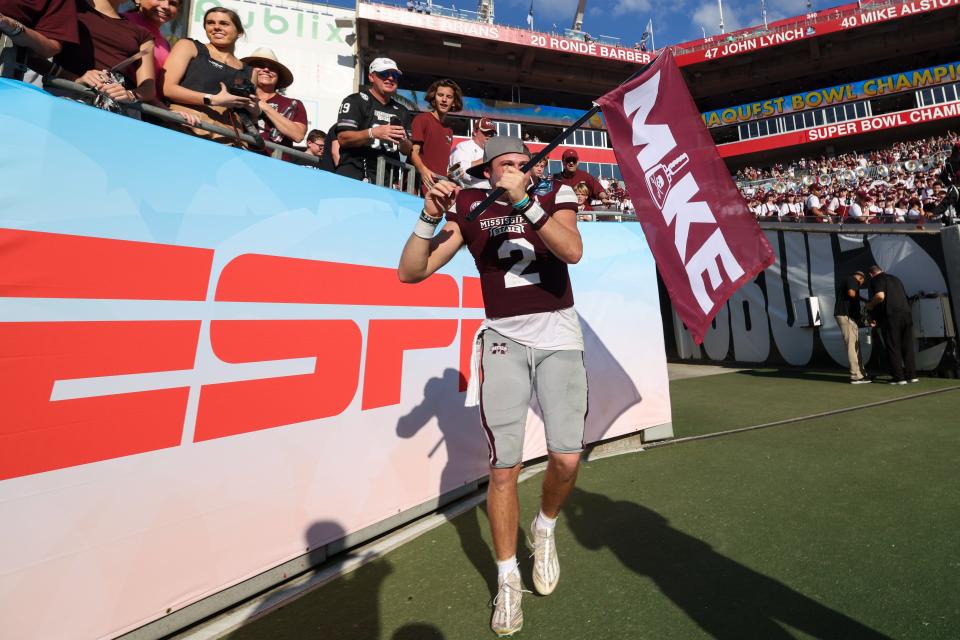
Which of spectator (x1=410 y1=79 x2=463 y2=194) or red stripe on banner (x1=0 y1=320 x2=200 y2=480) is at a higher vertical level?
spectator (x1=410 y1=79 x2=463 y2=194)

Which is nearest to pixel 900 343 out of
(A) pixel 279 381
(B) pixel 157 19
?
(A) pixel 279 381

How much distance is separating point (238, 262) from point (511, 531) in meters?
1.88

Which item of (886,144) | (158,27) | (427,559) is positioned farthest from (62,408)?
(886,144)

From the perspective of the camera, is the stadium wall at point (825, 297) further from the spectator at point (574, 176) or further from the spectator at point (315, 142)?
the spectator at point (315, 142)

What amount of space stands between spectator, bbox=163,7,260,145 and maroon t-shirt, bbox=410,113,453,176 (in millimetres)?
1431

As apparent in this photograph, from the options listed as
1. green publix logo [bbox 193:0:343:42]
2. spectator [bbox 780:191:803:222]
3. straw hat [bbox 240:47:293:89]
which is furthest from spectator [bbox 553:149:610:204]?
green publix logo [bbox 193:0:343:42]

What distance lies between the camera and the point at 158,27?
3131mm

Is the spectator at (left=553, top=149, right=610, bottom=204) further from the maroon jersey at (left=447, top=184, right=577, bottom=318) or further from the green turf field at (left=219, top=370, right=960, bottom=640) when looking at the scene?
the green turf field at (left=219, top=370, right=960, bottom=640)

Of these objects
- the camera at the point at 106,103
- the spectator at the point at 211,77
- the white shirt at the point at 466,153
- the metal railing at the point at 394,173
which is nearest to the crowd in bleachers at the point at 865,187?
the white shirt at the point at 466,153

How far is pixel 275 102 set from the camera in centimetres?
424

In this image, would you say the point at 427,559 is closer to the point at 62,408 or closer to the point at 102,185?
the point at 62,408

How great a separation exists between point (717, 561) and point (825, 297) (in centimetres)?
968

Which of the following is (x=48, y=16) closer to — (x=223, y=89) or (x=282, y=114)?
(x=223, y=89)

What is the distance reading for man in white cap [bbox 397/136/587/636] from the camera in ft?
6.83
